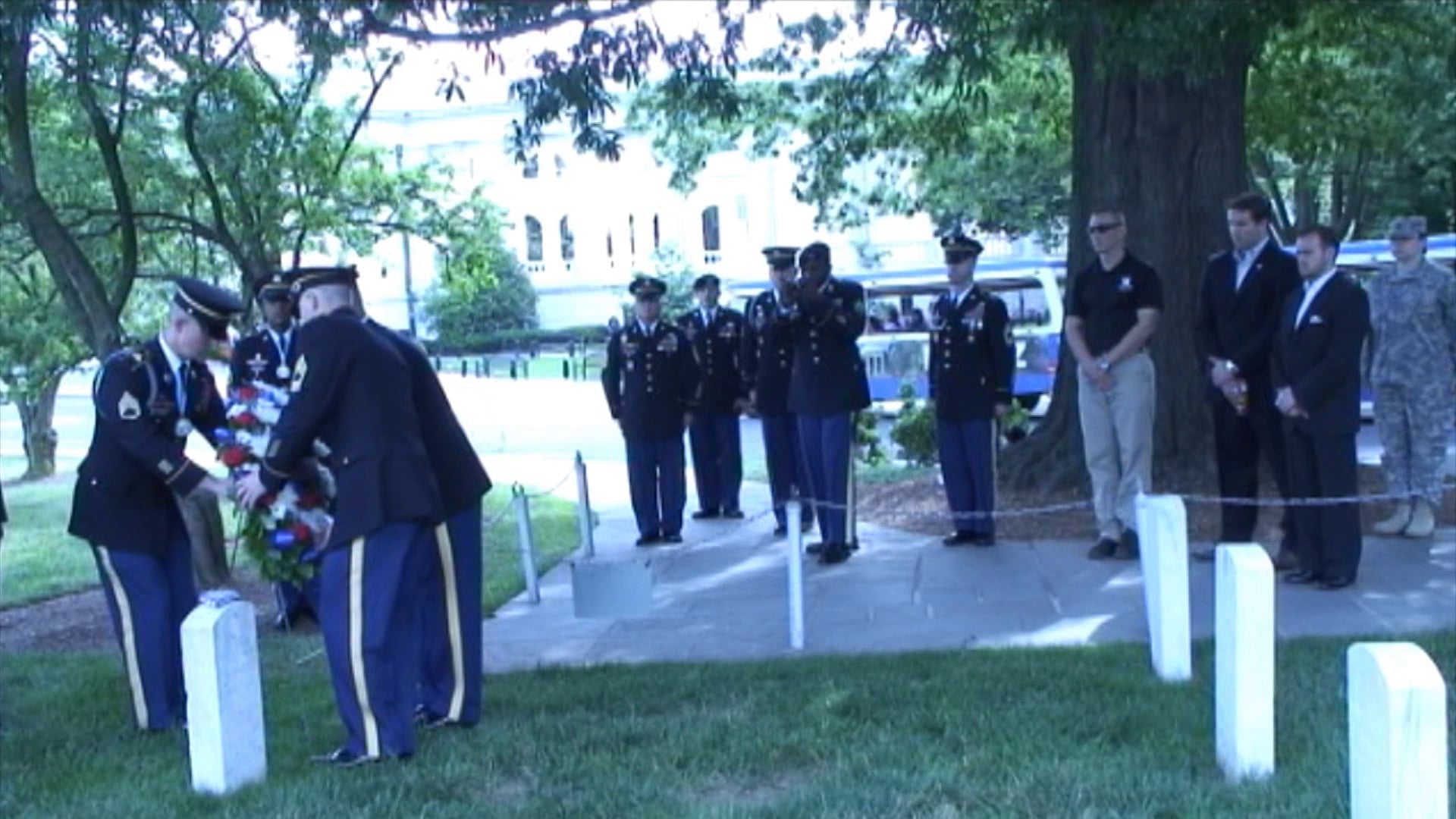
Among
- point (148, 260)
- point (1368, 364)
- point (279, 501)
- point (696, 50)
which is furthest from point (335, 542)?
point (148, 260)

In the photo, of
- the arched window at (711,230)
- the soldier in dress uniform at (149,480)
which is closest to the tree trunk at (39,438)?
the soldier in dress uniform at (149,480)

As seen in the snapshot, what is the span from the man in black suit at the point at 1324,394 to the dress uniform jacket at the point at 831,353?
2.75 meters

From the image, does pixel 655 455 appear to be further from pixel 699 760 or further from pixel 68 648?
pixel 699 760

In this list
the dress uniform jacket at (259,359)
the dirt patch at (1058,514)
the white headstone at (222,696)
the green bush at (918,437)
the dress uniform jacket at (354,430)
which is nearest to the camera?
the white headstone at (222,696)

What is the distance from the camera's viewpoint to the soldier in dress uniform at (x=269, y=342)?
31.8ft

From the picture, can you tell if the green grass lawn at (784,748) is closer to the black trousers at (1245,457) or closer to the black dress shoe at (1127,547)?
the black trousers at (1245,457)

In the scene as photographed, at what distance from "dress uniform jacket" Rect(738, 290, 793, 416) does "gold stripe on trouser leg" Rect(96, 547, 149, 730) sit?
18.8 ft

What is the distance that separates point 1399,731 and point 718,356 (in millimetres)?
10434

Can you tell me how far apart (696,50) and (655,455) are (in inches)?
127

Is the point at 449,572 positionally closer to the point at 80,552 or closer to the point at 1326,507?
the point at 1326,507

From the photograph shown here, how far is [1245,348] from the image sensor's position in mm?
10273

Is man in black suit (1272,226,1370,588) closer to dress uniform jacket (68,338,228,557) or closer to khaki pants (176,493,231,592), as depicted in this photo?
dress uniform jacket (68,338,228,557)

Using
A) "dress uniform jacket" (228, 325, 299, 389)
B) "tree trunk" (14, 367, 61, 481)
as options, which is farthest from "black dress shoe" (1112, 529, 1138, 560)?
"tree trunk" (14, 367, 61, 481)

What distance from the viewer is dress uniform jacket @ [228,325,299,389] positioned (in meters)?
9.53
